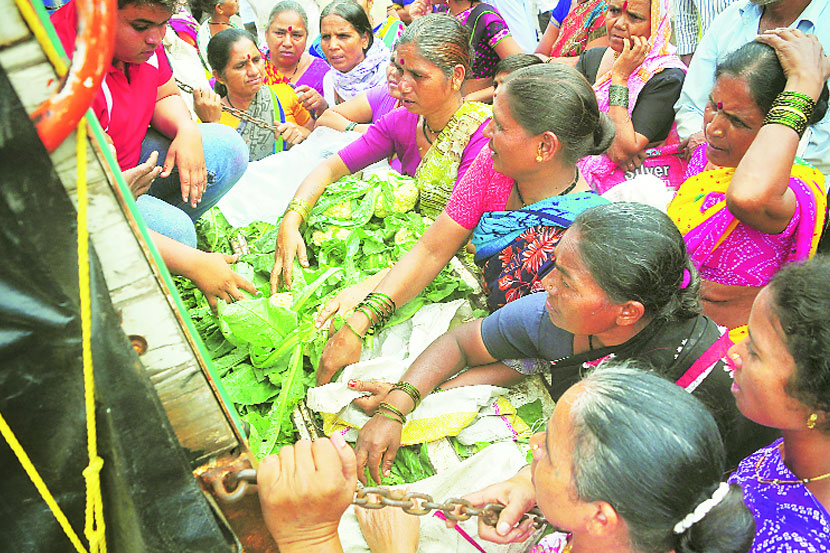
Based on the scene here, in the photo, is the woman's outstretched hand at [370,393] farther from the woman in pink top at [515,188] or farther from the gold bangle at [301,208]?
the gold bangle at [301,208]

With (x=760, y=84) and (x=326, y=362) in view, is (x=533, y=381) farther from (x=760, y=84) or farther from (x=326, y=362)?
(x=760, y=84)

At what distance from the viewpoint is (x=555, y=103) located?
2.47 meters

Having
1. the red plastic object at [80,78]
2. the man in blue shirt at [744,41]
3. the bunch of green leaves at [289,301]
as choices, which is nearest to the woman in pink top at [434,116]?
the bunch of green leaves at [289,301]

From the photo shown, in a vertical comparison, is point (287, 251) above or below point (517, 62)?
below

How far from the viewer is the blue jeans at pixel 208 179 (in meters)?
2.62

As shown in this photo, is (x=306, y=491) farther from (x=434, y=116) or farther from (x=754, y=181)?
(x=434, y=116)

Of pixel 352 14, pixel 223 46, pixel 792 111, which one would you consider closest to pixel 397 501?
pixel 792 111

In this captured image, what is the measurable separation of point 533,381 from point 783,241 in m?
1.08

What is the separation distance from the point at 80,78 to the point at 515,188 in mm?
2130

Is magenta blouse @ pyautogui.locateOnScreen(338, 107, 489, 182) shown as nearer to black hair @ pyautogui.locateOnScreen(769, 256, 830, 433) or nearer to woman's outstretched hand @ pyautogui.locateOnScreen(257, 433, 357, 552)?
black hair @ pyautogui.locateOnScreen(769, 256, 830, 433)

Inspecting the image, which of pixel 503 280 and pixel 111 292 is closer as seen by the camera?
pixel 111 292

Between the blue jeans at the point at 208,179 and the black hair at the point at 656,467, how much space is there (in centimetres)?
193

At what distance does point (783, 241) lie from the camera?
2393mm

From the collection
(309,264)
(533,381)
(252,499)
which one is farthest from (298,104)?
(252,499)
